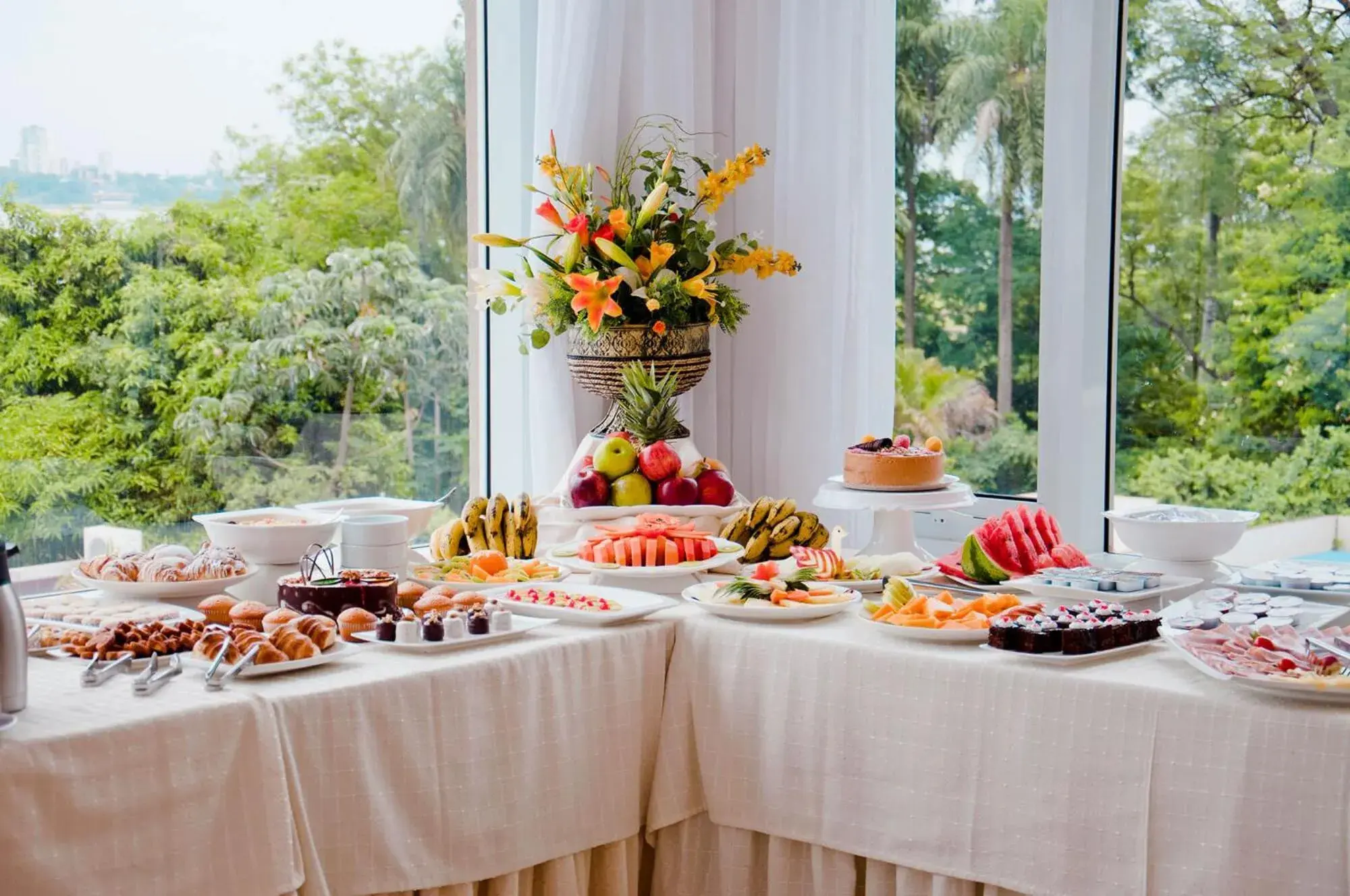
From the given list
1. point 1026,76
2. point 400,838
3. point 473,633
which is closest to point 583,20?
point 1026,76

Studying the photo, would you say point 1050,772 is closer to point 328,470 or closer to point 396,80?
point 328,470

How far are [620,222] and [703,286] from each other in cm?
20

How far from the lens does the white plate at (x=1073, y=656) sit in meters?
1.83

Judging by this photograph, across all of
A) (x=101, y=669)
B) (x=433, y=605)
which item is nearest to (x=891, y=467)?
(x=433, y=605)

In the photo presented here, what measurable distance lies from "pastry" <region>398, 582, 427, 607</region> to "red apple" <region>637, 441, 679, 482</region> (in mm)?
586

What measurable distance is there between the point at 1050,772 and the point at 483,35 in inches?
84.1

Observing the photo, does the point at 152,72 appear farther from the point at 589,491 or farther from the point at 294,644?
the point at 294,644

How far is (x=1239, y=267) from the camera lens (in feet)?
9.18

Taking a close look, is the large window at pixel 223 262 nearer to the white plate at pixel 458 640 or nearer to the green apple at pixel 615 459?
the green apple at pixel 615 459

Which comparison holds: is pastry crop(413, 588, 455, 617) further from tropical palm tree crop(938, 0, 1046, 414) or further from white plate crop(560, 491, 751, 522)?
tropical palm tree crop(938, 0, 1046, 414)

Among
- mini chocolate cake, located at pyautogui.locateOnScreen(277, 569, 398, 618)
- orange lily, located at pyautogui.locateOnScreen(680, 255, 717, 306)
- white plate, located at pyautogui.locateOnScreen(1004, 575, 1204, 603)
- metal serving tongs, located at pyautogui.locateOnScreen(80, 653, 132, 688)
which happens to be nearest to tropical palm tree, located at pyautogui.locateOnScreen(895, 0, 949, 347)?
orange lily, located at pyautogui.locateOnScreen(680, 255, 717, 306)

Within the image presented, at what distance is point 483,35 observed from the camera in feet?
10.4

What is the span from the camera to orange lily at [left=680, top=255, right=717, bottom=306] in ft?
8.86

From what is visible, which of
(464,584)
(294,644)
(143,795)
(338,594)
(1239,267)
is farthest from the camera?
(1239,267)
